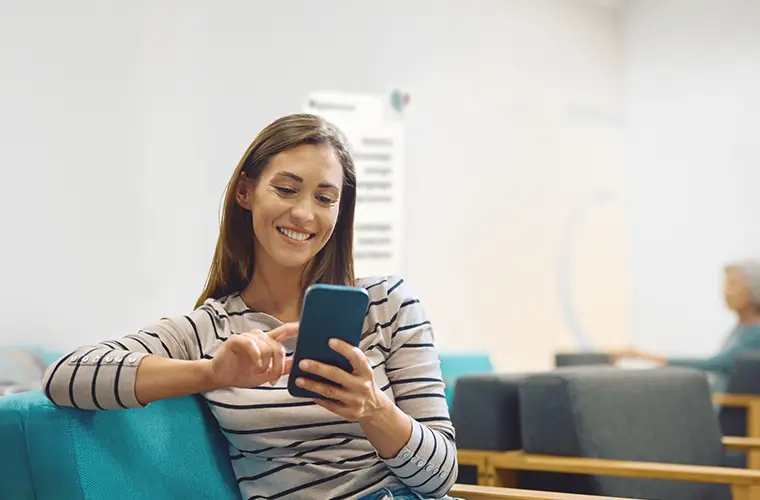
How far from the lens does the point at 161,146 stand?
3.78 meters

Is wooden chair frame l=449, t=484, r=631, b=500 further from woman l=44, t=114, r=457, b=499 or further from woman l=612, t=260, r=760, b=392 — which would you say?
woman l=612, t=260, r=760, b=392

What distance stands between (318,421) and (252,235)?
1.25ft

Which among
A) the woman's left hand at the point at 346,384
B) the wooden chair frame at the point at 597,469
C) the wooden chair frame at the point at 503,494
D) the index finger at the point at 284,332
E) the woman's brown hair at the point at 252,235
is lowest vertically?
the wooden chair frame at the point at 597,469

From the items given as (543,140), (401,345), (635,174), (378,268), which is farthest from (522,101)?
(401,345)

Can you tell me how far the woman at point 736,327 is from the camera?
5.04m

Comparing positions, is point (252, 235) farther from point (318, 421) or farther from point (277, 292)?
point (318, 421)

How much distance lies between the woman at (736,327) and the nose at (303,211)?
355 centimetres

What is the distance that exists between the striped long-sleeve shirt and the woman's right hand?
0.18m

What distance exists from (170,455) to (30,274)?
1.91m

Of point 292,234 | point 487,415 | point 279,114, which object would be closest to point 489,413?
point 487,415

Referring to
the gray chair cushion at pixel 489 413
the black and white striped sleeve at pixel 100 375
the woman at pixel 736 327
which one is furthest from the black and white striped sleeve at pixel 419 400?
the woman at pixel 736 327

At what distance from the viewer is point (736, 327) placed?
18.1ft

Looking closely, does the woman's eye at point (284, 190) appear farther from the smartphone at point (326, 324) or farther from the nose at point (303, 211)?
the smartphone at point (326, 324)

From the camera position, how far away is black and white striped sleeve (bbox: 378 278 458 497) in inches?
62.5
